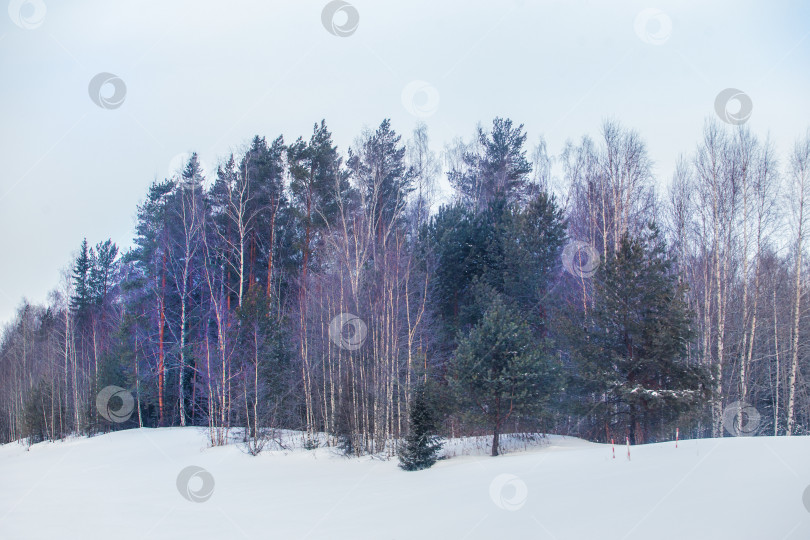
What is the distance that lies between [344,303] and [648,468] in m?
13.1

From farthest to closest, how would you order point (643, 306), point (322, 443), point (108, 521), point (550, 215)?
point (550, 215) < point (322, 443) < point (643, 306) < point (108, 521)

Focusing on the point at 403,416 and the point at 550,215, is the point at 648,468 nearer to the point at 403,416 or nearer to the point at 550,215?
the point at 403,416

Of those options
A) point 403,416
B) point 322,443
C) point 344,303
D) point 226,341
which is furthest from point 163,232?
point 403,416

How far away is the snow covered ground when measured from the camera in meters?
6.47

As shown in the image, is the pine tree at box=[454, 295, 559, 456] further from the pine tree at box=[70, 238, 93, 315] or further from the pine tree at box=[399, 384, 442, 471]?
the pine tree at box=[70, 238, 93, 315]

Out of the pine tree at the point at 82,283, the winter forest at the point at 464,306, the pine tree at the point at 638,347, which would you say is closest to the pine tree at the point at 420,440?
the winter forest at the point at 464,306

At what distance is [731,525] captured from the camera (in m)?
5.74

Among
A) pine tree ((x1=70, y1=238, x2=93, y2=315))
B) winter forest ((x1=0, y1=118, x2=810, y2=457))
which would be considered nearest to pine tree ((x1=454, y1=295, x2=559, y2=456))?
winter forest ((x1=0, y1=118, x2=810, y2=457))

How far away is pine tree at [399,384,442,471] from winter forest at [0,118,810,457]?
94 millimetres

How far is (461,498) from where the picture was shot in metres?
9.55

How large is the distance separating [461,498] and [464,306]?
1304 cm

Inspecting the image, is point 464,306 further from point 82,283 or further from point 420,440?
point 82,283

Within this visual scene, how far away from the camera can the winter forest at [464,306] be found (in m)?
15.3

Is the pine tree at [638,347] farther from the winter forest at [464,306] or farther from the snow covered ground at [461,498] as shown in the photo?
the snow covered ground at [461,498]
